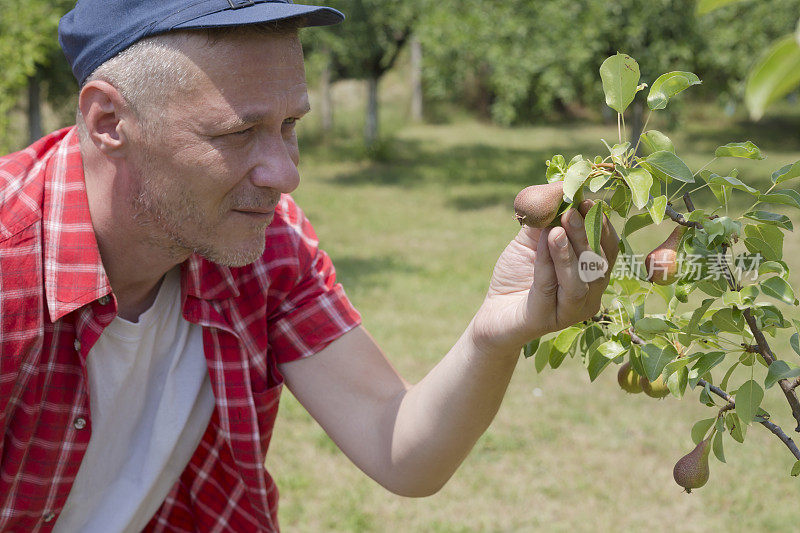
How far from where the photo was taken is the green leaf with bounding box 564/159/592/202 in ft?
3.42

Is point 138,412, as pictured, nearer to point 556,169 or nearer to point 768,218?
point 556,169

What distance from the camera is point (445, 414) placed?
1.54 meters

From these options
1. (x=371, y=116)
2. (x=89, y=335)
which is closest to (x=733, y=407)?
(x=89, y=335)

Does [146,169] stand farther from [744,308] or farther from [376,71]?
[376,71]

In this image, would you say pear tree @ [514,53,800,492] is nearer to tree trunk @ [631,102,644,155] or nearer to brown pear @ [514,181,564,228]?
brown pear @ [514,181,564,228]

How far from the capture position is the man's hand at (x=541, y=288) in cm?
114

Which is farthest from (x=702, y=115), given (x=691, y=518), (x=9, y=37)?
(x=691, y=518)

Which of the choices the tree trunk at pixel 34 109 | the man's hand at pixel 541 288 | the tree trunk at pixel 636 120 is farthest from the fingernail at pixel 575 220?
the tree trunk at pixel 636 120

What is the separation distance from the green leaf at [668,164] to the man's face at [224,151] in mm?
635

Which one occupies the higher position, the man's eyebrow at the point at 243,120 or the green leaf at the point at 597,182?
the man's eyebrow at the point at 243,120

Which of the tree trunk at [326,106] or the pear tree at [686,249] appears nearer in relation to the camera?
the pear tree at [686,249]

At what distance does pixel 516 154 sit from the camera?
14.2 meters

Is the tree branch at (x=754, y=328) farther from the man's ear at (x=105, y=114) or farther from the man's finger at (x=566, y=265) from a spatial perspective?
the man's ear at (x=105, y=114)

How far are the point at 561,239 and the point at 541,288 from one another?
3.7 inches
